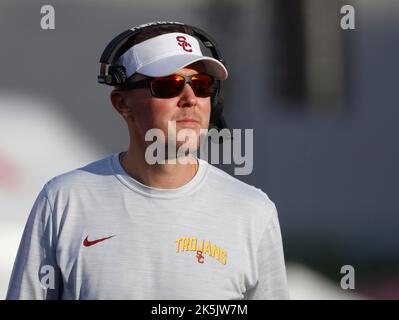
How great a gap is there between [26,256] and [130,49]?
91 centimetres

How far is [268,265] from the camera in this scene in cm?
320

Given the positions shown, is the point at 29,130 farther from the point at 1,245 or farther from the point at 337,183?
the point at 337,183

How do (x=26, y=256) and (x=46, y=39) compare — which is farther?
(x=46, y=39)

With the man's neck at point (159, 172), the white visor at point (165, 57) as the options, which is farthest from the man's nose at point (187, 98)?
the man's neck at point (159, 172)

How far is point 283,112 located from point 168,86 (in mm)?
3272

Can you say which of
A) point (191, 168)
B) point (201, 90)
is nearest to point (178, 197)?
point (191, 168)

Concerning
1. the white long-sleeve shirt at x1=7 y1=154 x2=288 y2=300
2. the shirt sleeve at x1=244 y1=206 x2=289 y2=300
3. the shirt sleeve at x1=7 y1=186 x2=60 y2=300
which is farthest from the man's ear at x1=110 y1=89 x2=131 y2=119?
the shirt sleeve at x1=244 y1=206 x2=289 y2=300

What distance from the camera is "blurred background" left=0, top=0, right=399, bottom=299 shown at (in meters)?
6.08

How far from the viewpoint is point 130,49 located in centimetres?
322

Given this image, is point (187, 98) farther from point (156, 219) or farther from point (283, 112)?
point (283, 112)

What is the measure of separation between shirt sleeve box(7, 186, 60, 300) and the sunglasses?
602 millimetres

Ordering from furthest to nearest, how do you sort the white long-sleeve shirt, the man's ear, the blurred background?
the blurred background
the man's ear
the white long-sleeve shirt

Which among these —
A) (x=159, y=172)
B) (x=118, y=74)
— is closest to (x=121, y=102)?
(x=118, y=74)

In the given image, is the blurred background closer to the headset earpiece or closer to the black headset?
the black headset
